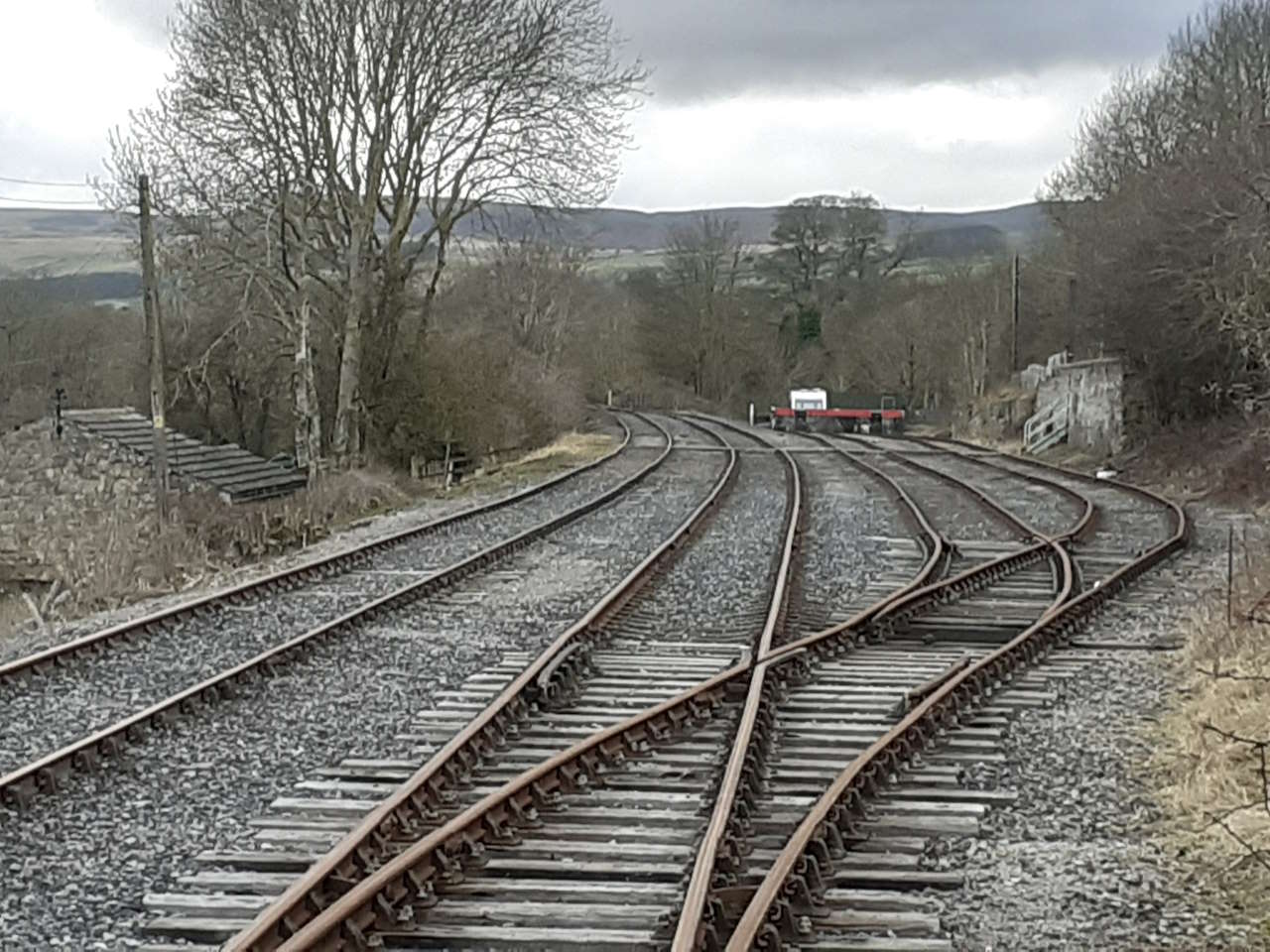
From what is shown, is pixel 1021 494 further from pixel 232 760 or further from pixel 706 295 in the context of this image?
pixel 706 295

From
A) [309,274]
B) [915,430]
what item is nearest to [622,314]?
[915,430]

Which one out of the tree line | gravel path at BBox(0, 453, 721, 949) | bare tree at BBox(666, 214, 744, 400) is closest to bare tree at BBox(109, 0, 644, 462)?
the tree line

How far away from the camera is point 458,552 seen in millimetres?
17891

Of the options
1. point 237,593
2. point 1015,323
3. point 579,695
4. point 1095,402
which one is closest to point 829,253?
point 1015,323

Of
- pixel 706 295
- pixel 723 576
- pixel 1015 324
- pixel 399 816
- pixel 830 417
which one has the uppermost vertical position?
pixel 706 295

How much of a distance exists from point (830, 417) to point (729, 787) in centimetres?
5788

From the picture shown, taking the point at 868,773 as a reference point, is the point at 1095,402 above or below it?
above

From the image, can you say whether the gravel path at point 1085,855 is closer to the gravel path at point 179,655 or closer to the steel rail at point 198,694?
the steel rail at point 198,694

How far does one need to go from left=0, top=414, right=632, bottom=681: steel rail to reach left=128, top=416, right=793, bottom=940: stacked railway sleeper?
9.85ft

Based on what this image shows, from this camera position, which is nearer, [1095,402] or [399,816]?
[399,816]

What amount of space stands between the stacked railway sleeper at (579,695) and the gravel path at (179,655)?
6.42 feet

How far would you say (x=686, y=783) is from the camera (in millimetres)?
7953

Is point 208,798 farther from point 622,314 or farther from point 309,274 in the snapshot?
point 622,314

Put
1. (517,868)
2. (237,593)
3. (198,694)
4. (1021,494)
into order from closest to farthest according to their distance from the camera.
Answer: (517,868), (198,694), (237,593), (1021,494)
